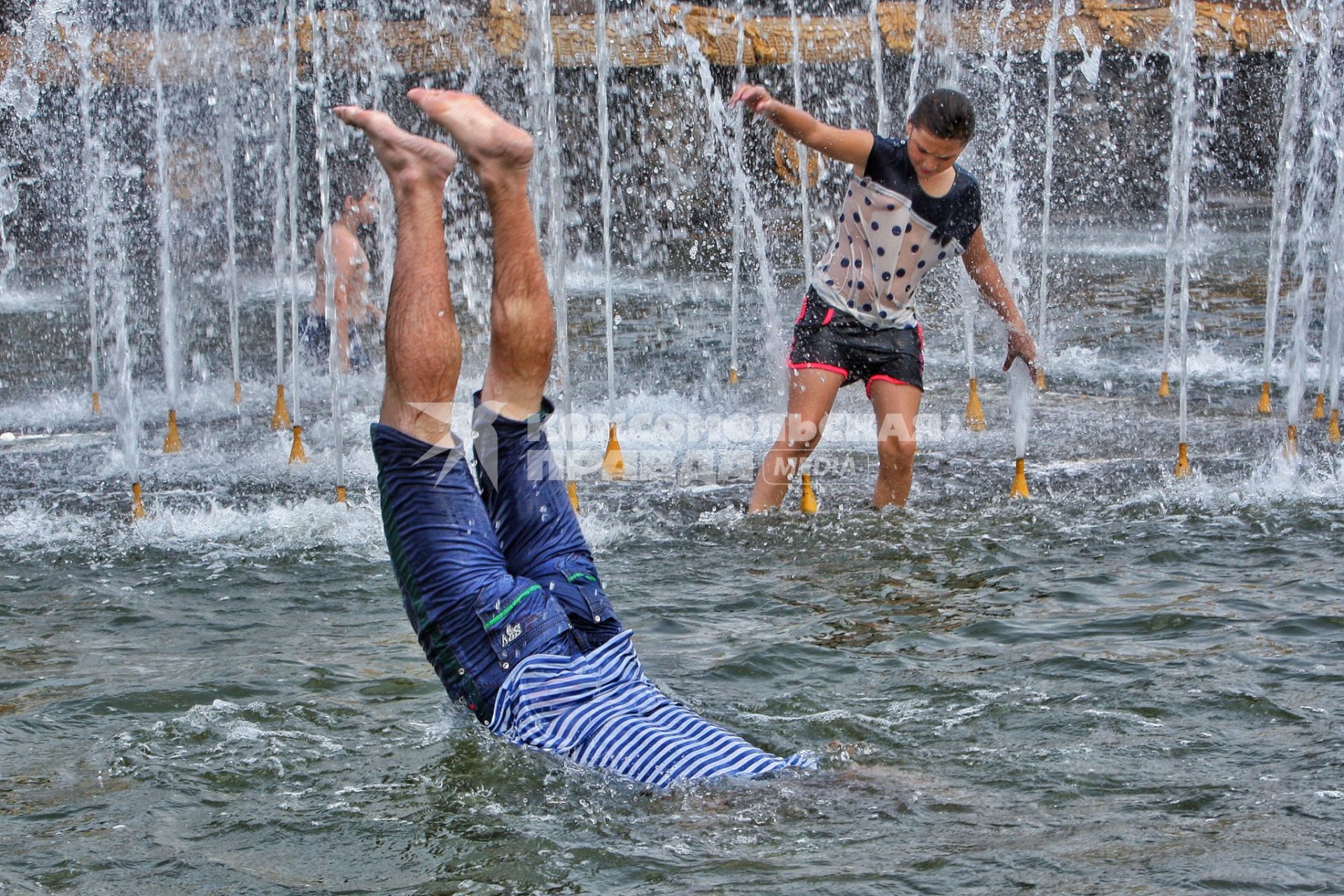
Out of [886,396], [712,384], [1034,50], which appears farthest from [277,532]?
[1034,50]

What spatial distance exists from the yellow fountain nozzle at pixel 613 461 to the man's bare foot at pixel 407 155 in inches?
153

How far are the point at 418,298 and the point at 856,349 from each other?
2621 millimetres

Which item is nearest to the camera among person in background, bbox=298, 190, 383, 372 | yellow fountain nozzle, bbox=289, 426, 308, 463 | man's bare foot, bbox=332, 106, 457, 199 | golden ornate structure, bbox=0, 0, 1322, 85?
man's bare foot, bbox=332, 106, 457, 199

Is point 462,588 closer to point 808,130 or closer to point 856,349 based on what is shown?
point 808,130

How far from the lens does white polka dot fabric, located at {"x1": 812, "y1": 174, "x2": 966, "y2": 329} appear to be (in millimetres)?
5453

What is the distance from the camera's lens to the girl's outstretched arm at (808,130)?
495 centimetres

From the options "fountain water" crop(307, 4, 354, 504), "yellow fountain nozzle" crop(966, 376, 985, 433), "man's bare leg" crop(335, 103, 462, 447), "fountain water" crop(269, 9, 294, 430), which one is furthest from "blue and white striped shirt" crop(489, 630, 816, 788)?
"fountain water" crop(269, 9, 294, 430)

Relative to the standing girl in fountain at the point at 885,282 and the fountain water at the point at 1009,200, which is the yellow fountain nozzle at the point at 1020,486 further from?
the standing girl in fountain at the point at 885,282

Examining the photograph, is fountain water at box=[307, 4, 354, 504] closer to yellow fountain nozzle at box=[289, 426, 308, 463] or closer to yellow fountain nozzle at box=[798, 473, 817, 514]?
yellow fountain nozzle at box=[289, 426, 308, 463]

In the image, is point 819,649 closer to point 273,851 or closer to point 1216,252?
point 273,851

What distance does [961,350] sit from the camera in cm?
1125

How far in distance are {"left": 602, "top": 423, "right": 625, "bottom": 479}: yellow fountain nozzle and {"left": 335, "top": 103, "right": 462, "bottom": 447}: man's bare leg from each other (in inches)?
152

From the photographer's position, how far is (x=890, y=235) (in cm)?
546

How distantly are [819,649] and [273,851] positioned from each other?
1832mm
